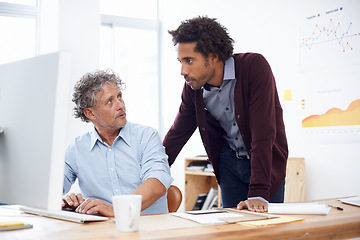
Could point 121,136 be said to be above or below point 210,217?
above

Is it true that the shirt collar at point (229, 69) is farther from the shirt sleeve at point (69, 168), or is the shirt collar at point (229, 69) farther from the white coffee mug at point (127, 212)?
Result: the white coffee mug at point (127, 212)

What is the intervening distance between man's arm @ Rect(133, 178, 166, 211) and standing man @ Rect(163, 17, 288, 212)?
0.35 m

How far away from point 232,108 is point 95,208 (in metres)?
0.79

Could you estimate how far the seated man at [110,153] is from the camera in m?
1.73

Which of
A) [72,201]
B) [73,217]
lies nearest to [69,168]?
[72,201]

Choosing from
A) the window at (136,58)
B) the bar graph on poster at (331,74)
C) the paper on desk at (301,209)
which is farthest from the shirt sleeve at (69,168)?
the window at (136,58)

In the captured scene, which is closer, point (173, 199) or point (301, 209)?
point (301, 209)

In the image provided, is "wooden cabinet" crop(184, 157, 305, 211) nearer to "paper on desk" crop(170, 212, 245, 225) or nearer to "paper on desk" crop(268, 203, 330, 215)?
"paper on desk" crop(268, 203, 330, 215)

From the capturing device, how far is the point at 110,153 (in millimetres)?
1787

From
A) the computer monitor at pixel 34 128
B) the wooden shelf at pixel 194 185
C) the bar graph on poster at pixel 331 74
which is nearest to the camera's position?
the computer monitor at pixel 34 128

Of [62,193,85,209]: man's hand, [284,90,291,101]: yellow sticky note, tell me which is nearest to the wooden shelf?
[284,90,291,101]: yellow sticky note

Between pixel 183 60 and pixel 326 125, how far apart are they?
5.53 ft

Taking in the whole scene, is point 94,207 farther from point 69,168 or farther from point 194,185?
point 194,185

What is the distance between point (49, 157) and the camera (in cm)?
79
